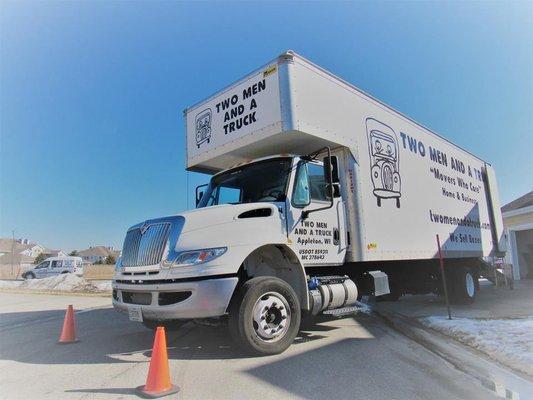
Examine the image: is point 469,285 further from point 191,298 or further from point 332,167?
point 191,298

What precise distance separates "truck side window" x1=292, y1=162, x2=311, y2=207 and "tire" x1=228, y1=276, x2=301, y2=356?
4.33ft

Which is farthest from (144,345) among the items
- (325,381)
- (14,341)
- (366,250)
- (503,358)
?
(503,358)

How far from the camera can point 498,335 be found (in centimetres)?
691

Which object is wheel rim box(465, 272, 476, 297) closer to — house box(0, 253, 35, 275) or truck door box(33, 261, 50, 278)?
truck door box(33, 261, 50, 278)

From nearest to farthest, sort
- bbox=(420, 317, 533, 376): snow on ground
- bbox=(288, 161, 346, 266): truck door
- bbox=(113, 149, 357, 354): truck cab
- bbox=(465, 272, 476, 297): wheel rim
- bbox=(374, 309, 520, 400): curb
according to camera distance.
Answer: bbox=(374, 309, 520, 400): curb
bbox=(113, 149, 357, 354): truck cab
bbox=(420, 317, 533, 376): snow on ground
bbox=(288, 161, 346, 266): truck door
bbox=(465, 272, 476, 297): wheel rim

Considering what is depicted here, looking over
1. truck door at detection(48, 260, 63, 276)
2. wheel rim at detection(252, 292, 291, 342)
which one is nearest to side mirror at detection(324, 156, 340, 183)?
wheel rim at detection(252, 292, 291, 342)

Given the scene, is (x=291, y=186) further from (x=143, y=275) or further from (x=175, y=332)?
(x=175, y=332)

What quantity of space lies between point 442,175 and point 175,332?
24.4 ft

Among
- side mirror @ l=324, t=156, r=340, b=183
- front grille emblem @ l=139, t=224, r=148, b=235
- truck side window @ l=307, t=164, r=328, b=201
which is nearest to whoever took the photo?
front grille emblem @ l=139, t=224, r=148, b=235

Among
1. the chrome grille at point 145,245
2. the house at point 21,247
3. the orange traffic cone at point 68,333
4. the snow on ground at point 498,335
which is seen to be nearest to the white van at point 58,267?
the orange traffic cone at point 68,333

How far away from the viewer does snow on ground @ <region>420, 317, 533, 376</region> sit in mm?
5684

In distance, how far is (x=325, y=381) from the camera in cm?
459

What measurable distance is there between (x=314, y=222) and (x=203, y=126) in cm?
301

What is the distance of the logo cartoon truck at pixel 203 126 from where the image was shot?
8.13 meters
